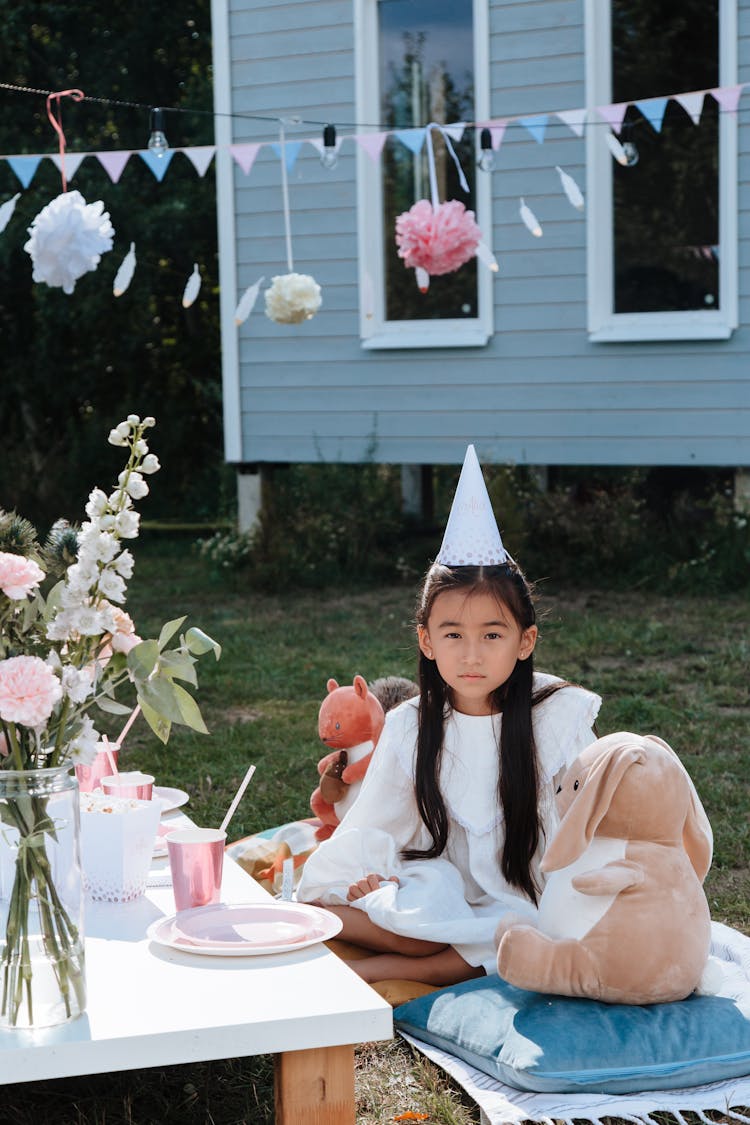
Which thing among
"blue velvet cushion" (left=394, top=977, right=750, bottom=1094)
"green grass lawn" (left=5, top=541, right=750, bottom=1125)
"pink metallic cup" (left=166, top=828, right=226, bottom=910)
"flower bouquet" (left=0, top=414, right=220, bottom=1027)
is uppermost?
"flower bouquet" (left=0, top=414, right=220, bottom=1027)

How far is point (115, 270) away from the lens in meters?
14.2

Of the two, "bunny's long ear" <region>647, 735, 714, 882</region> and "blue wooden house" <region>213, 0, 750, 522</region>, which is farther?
"blue wooden house" <region>213, 0, 750, 522</region>

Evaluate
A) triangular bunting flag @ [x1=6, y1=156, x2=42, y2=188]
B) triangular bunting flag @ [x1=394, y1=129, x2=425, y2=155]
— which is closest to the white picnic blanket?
triangular bunting flag @ [x1=6, y1=156, x2=42, y2=188]

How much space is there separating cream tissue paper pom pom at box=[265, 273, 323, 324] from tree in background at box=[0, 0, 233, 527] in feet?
28.3

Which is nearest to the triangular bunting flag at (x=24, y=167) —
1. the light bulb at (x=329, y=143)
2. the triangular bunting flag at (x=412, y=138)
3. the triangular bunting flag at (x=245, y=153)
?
the triangular bunting flag at (x=245, y=153)

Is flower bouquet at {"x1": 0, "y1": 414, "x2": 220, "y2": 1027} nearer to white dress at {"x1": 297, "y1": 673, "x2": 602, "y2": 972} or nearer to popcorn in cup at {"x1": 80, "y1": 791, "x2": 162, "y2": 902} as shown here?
popcorn in cup at {"x1": 80, "y1": 791, "x2": 162, "y2": 902}

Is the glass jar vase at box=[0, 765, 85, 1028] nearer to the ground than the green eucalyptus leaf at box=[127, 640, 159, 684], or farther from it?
nearer to the ground

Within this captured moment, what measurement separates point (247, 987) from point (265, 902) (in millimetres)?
378

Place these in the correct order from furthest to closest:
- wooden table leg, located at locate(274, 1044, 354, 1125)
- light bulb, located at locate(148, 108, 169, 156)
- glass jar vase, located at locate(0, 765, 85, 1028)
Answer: light bulb, located at locate(148, 108, 169, 156) → wooden table leg, located at locate(274, 1044, 354, 1125) → glass jar vase, located at locate(0, 765, 85, 1028)

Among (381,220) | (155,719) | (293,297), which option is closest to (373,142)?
(381,220)

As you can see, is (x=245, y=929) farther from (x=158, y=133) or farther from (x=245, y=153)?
(x=245, y=153)

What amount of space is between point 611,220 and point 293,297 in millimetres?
3776

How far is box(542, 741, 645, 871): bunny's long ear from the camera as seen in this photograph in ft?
8.96

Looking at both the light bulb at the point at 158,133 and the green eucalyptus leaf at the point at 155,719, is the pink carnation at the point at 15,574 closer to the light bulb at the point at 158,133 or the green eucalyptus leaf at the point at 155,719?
the green eucalyptus leaf at the point at 155,719
